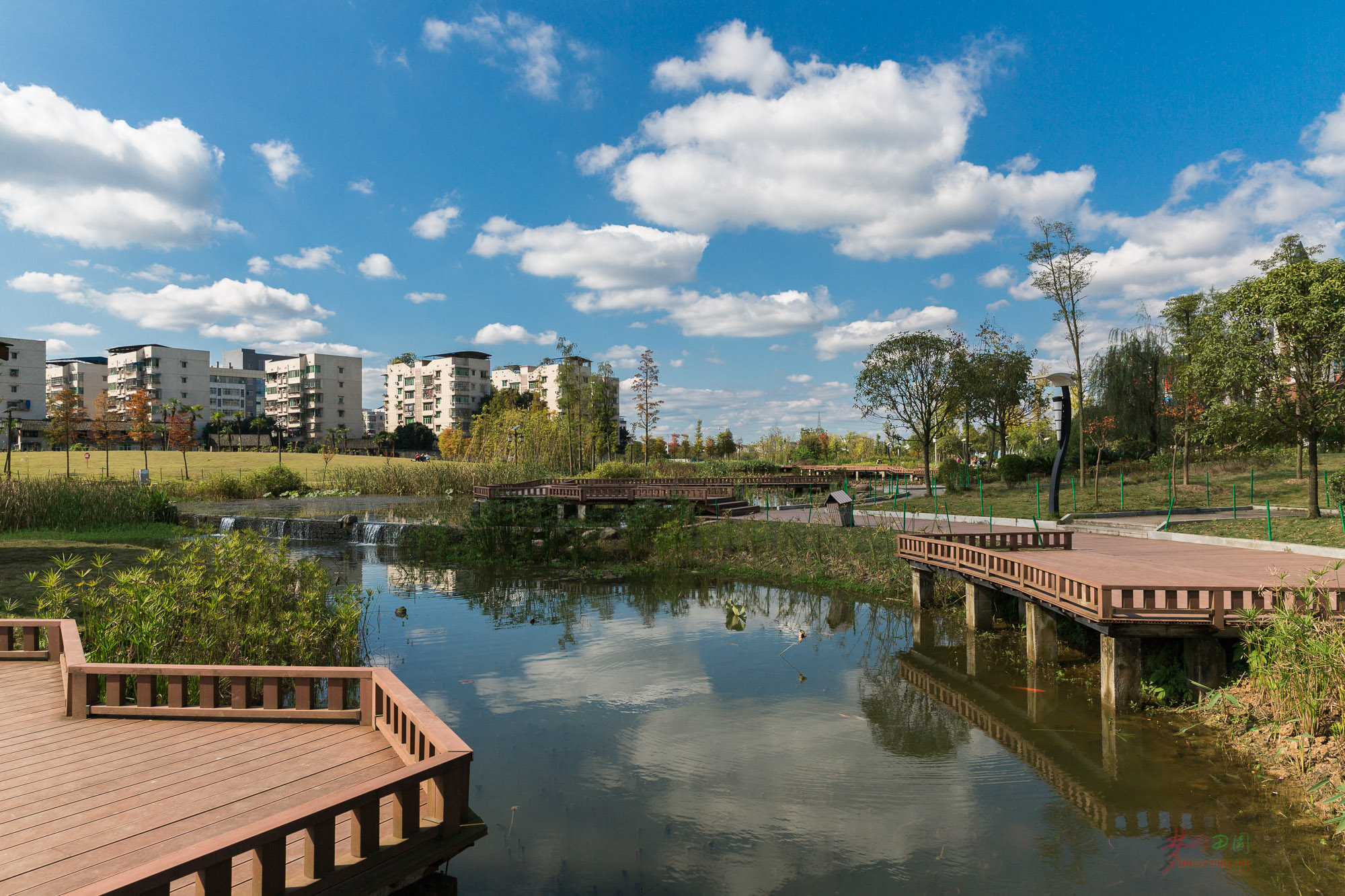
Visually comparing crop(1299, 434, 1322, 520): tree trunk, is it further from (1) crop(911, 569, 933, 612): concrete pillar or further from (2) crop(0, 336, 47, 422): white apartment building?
(2) crop(0, 336, 47, 422): white apartment building

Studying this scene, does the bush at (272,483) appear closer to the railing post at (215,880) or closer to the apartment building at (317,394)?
the railing post at (215,880)

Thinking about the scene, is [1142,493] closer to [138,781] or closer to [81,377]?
[138,781]

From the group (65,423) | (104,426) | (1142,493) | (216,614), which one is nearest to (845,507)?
(1142,493)

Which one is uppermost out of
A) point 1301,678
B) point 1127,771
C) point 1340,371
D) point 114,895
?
point 1340,371

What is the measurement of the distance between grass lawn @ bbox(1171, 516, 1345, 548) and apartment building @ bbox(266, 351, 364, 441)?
10031cm

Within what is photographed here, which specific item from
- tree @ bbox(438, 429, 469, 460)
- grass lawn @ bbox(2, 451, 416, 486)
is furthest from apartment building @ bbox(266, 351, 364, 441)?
grass lawn @ bbox(2, 451, 416, 486)

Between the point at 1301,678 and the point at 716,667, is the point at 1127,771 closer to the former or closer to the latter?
the point at 1301,678

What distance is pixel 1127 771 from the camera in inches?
298

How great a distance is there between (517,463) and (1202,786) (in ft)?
145

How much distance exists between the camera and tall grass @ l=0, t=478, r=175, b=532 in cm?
2072

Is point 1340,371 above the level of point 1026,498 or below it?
above

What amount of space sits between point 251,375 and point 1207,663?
132 m

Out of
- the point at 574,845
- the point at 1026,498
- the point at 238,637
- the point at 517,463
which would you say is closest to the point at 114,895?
the point at 574,845

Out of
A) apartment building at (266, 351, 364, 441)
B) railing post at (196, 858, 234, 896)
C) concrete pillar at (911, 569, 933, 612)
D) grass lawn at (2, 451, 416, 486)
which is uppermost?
apartment building at (266, 351, 364, 441)
